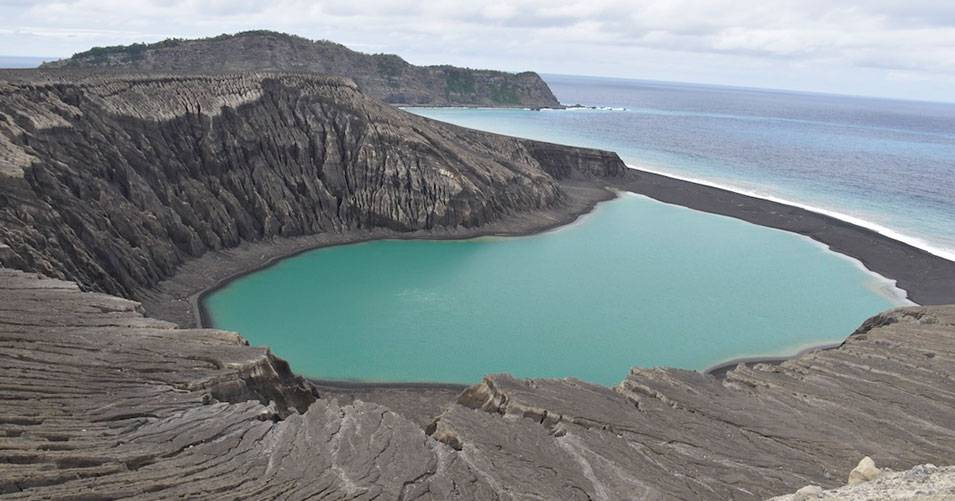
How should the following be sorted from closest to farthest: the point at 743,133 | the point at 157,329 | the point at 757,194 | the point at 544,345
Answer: the point at 157,329
the point at 544,345
the point at 757,194
the point at 743,133

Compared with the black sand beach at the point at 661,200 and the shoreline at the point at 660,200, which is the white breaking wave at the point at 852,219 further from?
the black sand beach at the point at 661,200

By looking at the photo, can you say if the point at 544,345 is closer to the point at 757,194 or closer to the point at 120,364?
the point at 120,364

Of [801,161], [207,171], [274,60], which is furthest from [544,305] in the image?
[274,60]

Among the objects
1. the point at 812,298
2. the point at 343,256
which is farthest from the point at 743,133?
the point at 343,256

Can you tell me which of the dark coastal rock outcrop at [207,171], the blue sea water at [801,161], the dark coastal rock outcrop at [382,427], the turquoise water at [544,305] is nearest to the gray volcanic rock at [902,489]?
the dark coastal rock outcrop at [382,427]

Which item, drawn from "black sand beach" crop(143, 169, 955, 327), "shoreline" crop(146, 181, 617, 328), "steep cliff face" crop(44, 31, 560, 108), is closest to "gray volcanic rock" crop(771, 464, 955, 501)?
"shoreline" crop(146, 181, 617, 328)
